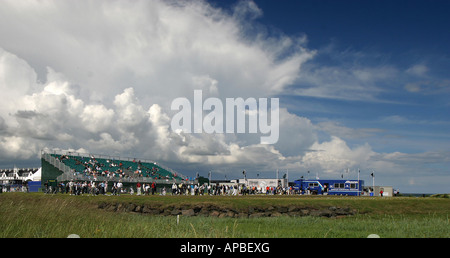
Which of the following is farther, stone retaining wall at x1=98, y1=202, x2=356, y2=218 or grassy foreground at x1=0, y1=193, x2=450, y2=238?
stone retaining wall at x1=98, y1=202, x2=356, y2=218

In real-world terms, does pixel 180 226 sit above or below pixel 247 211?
above

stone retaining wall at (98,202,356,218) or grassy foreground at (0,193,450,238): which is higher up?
grassy foreground at (0,193,450,238)

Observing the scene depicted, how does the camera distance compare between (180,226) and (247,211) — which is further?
(247,211)

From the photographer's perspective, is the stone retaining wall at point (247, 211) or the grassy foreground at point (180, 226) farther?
the stone retaining wall at point (247, 211)

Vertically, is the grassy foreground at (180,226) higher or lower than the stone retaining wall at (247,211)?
higher
